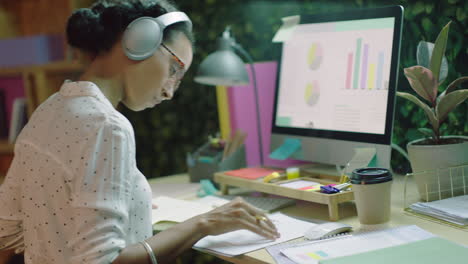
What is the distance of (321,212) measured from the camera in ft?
4.69

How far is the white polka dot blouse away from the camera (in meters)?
0.99

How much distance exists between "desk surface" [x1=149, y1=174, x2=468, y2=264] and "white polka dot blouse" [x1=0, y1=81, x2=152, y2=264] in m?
0.25

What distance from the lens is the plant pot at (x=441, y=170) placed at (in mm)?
1339

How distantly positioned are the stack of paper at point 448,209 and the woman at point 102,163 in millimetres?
375

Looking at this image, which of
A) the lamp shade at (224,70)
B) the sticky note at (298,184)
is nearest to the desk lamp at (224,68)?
the lamp shade at (224,70)

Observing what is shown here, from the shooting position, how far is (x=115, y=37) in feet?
3.97

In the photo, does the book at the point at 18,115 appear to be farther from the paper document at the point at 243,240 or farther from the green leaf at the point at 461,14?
the green leaf at the point at 461,14

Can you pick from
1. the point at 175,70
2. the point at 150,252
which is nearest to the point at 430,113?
the point at 175,70

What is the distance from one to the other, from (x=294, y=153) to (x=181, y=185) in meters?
0.42

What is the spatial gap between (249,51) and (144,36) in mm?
1166

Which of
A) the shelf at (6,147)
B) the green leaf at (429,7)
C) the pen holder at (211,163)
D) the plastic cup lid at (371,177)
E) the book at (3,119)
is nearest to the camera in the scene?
the plastic cup lid at (371,177)

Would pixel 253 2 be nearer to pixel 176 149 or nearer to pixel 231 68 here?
pixel 231 68

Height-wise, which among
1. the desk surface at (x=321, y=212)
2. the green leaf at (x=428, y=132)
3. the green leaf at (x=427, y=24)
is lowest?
the desk surface at (x=321, y=212)

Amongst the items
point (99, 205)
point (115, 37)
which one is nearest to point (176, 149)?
point (115, 37)
